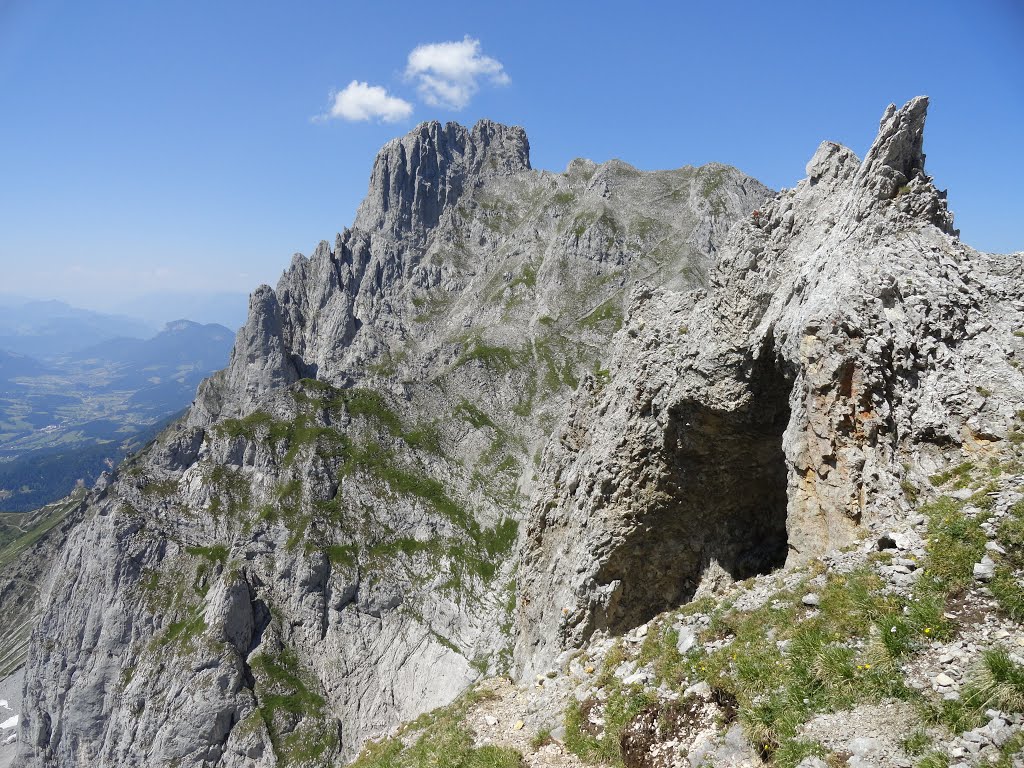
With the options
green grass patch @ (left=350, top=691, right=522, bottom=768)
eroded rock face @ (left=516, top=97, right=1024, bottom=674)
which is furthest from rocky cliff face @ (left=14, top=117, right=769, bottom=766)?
green grass patch @ (left=350, top=691, right=522, bottom=768)

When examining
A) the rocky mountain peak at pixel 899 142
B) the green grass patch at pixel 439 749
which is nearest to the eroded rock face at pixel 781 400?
the rocky mountain peak at pixel 899 142

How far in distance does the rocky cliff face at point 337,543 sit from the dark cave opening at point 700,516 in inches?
2223

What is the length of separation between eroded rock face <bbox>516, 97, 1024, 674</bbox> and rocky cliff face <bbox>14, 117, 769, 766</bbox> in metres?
54.8

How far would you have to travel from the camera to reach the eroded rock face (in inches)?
575

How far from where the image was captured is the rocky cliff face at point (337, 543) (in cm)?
8494

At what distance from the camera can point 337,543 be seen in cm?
10069

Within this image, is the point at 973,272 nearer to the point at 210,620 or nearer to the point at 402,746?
the point at 402,746

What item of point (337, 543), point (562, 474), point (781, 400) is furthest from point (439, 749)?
point (337, 543)

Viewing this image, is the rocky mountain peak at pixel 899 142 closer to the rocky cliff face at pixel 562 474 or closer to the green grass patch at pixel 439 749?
the rocky cliff face at pixel 562 474

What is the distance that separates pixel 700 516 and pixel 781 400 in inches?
259

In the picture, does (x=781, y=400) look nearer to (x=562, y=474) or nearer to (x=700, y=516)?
(x=700, y=516)

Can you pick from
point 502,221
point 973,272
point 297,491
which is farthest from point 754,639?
point 502,221

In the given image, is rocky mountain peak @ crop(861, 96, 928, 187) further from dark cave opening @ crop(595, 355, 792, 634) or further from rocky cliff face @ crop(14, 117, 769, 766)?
rocky cliff face @ crop(14, 117, 769, 766)

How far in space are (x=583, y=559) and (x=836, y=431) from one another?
12936 mm
